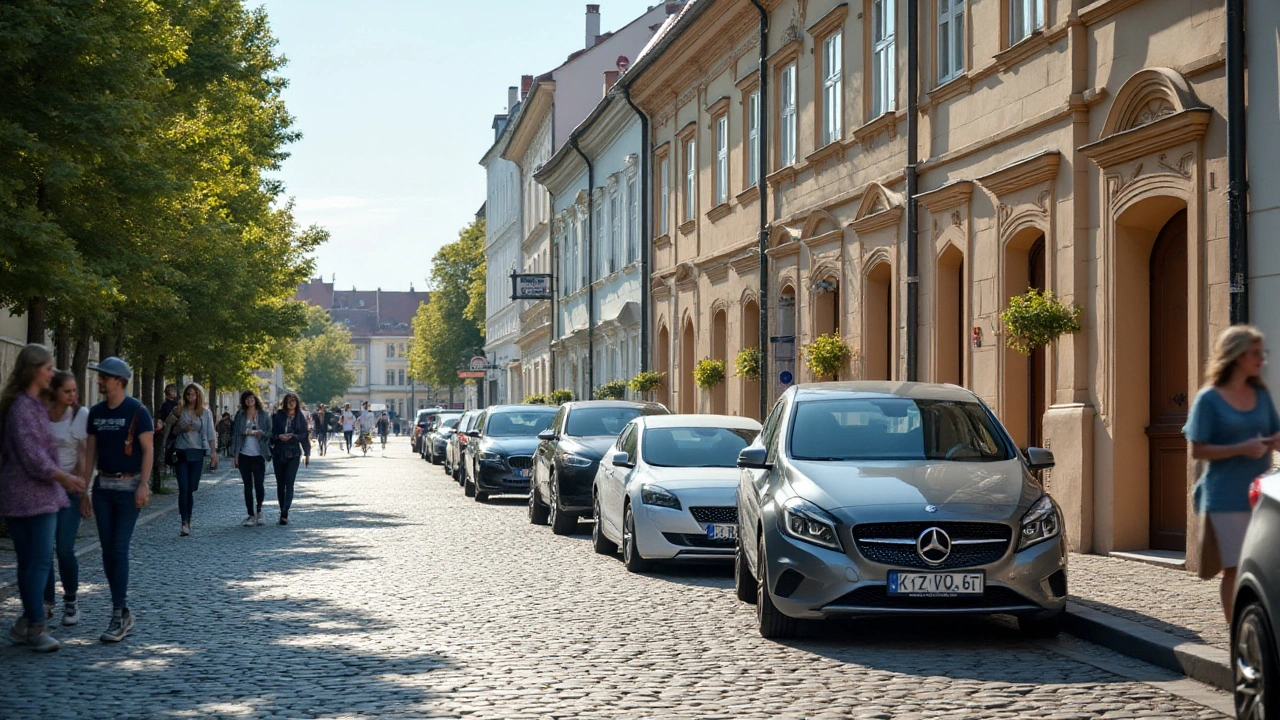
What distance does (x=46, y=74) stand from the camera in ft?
57.7

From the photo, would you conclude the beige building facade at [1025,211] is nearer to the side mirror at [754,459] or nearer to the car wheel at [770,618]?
the side mirror at [754,459]

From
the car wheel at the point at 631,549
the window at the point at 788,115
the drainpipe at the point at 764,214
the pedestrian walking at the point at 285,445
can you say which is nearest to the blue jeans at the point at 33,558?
the car wheel at the point at 631,549

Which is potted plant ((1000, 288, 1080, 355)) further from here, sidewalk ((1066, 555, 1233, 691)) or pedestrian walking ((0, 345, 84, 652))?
pedestrian walking ((0, 345, 84, 652))

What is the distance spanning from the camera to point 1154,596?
475 inches

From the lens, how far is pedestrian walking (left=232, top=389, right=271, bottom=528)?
21.7 meters

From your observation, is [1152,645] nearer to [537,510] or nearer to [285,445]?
[537,510]

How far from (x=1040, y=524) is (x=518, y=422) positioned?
20.0 metres

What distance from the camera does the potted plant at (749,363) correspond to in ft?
94.2

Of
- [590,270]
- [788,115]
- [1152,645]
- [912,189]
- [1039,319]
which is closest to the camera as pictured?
[1152,645]

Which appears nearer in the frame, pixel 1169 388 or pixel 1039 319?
pixel 1169 388

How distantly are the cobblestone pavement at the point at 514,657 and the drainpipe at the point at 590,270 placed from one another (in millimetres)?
30620

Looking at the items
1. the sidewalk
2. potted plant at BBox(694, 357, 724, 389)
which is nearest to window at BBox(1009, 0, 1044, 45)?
the sidewalk

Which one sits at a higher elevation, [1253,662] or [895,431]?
[895,431]

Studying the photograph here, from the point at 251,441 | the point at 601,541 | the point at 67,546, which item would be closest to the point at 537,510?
the point at 251,441
